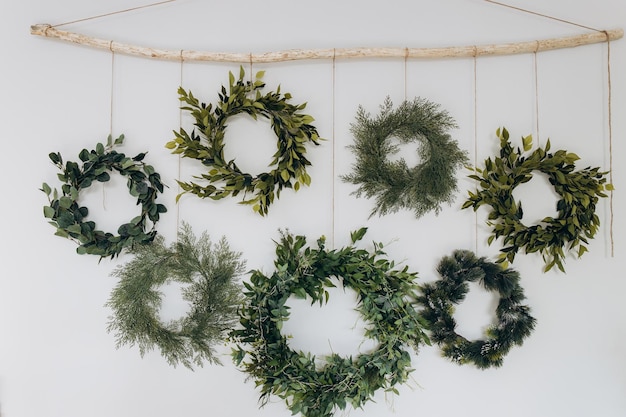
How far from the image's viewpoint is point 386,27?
1.36m

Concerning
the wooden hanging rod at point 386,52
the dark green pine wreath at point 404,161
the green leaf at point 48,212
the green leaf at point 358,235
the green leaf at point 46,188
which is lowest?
the green leaf at point 358,235

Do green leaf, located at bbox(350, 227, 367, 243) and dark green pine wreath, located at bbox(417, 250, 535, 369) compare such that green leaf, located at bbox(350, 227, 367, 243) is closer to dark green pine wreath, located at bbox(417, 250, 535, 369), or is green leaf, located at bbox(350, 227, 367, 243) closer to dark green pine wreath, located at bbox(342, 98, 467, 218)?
dark green pine wreath, located at bbox(342, 98, 467, 218)

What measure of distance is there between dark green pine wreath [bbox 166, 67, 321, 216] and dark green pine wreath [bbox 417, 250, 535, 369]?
512 millimetres

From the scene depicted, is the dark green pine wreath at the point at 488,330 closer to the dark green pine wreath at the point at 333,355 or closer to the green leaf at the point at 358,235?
the dark green pine wreath at the point at 333,355

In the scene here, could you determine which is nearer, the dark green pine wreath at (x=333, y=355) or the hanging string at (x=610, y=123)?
the dark green pine wreath at (x=333, y=355)

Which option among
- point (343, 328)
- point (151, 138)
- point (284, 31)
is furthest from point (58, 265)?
point (284, 31)

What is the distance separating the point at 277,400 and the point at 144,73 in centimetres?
107

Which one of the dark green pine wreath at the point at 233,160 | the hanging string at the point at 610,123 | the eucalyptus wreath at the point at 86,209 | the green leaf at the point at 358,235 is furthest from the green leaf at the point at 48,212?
the hanging string at the point at 610,123

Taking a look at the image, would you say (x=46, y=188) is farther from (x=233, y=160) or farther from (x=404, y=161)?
(x=404, y=161)

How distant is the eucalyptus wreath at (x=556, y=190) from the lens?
1282mm

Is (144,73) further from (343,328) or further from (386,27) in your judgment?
(343,328)

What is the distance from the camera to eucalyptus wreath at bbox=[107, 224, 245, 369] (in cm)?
132

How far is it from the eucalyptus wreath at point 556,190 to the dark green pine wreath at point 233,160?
20.2 inches

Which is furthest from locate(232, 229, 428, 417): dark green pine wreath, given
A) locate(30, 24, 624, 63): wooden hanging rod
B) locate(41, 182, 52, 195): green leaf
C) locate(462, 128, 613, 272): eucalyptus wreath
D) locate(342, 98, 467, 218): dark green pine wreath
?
locate(41, 182, 52, 195): green leaf
